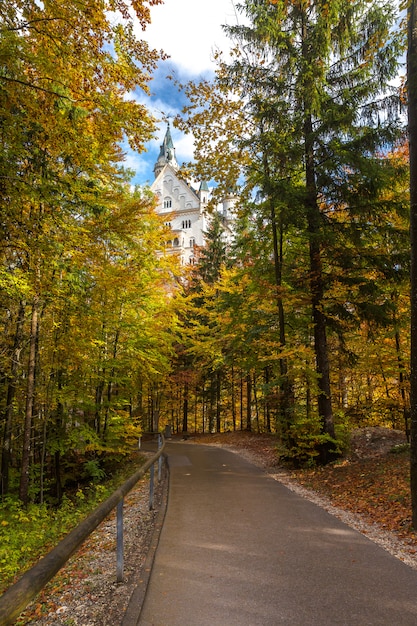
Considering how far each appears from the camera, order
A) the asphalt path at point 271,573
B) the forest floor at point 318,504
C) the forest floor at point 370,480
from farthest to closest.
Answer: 1. the forest floor at point 370,480
2. the forest floor at point 318,504
3. the asphalt path at point 271,573

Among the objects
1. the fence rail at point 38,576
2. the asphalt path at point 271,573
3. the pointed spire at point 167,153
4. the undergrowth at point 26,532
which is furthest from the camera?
the pointed spire at point 167,153

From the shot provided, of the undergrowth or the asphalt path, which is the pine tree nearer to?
the asphalt path

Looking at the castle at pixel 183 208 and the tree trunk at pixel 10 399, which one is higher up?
the castle at pixel 183 208

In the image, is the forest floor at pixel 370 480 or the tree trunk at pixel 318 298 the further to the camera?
the tree trunk at pixel 318 298

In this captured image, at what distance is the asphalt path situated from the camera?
3.26m

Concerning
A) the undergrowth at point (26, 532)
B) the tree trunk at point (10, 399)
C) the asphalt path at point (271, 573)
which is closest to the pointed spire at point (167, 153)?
the tree trunk at point (10, 399)

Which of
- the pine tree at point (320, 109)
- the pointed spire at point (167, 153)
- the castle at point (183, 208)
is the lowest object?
the pine tree at point (320, 109)

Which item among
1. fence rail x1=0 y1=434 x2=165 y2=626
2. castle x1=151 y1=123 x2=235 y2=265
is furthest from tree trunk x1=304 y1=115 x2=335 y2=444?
castle x1=151 y1=123 x2=235 y2=265

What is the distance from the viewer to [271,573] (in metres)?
4.05

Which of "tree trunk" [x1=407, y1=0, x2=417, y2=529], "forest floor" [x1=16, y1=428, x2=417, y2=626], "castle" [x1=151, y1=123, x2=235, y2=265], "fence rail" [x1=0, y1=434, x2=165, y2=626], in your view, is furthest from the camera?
"castle" [x1=151, y1=123, x2=235, y2=265]

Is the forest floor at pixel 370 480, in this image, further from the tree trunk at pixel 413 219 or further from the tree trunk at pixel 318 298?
the tree trunk at pixel 318 298

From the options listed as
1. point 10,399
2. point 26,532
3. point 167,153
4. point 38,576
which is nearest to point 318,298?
point 26,532

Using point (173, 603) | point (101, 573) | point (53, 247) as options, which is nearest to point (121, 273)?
point (53, 247)

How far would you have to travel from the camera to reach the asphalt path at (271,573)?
326 centimetres
